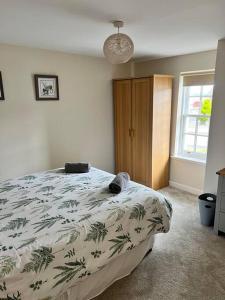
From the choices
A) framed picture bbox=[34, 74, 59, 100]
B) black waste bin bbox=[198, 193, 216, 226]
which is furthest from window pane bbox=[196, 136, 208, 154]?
framed picture bbox=[34, 74, 59, 100]

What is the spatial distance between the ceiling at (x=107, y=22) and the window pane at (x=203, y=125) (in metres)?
1.08

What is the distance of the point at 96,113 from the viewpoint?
3861 mm

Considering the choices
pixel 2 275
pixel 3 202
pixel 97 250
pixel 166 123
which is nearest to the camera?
pixel 2 275

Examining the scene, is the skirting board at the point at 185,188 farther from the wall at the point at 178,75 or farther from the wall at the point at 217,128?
the wall at the point at 217,128

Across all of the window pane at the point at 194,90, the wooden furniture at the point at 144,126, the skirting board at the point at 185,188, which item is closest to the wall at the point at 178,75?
the skirting board at the point at 185,188

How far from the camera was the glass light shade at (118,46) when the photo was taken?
1.92 m

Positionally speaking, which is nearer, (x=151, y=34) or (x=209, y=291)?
(x=209, y=291)

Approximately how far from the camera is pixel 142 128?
366 cm

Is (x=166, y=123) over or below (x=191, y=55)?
below

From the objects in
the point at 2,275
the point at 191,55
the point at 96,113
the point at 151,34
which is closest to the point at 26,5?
the point at 151,34

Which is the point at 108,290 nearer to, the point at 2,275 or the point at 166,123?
the point at 2,275

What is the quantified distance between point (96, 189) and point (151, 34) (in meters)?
1.79

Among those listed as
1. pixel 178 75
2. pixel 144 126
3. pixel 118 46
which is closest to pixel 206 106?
pixel 178 75

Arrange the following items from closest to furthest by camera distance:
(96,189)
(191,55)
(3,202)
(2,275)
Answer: (2,275), (3,202), (96,189), (191,55)
